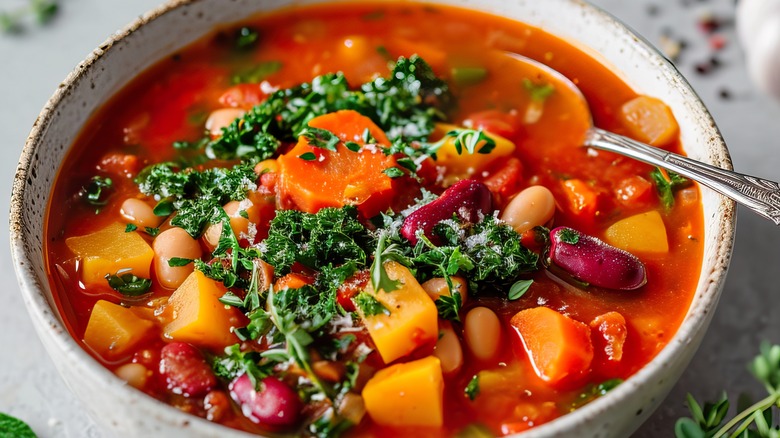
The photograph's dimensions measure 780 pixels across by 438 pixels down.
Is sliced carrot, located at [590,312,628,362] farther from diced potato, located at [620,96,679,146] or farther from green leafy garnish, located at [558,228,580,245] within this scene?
diced potato, located at [620,96,679,146]

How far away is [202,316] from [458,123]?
1265 mm

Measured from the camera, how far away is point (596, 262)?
263 cm

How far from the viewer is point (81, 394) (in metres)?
2.43

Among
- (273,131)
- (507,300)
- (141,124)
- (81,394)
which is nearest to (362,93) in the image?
(273,131)

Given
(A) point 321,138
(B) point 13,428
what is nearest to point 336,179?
(A) point 321,138

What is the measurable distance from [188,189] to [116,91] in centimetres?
62

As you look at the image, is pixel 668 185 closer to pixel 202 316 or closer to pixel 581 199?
pixel 581 199

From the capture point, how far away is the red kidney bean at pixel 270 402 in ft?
7.52

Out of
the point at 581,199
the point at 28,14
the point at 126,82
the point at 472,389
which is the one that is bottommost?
the point at 472,389

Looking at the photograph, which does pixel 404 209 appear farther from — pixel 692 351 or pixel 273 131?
pixel 692 351

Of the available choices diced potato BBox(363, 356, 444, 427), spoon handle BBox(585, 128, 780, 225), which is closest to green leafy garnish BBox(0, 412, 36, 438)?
diced potato BBox(363, 356, 444, 427)

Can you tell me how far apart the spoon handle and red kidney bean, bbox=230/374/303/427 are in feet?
4.75

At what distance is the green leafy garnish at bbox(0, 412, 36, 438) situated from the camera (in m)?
2.88

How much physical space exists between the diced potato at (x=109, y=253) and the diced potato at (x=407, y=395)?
867 mm
